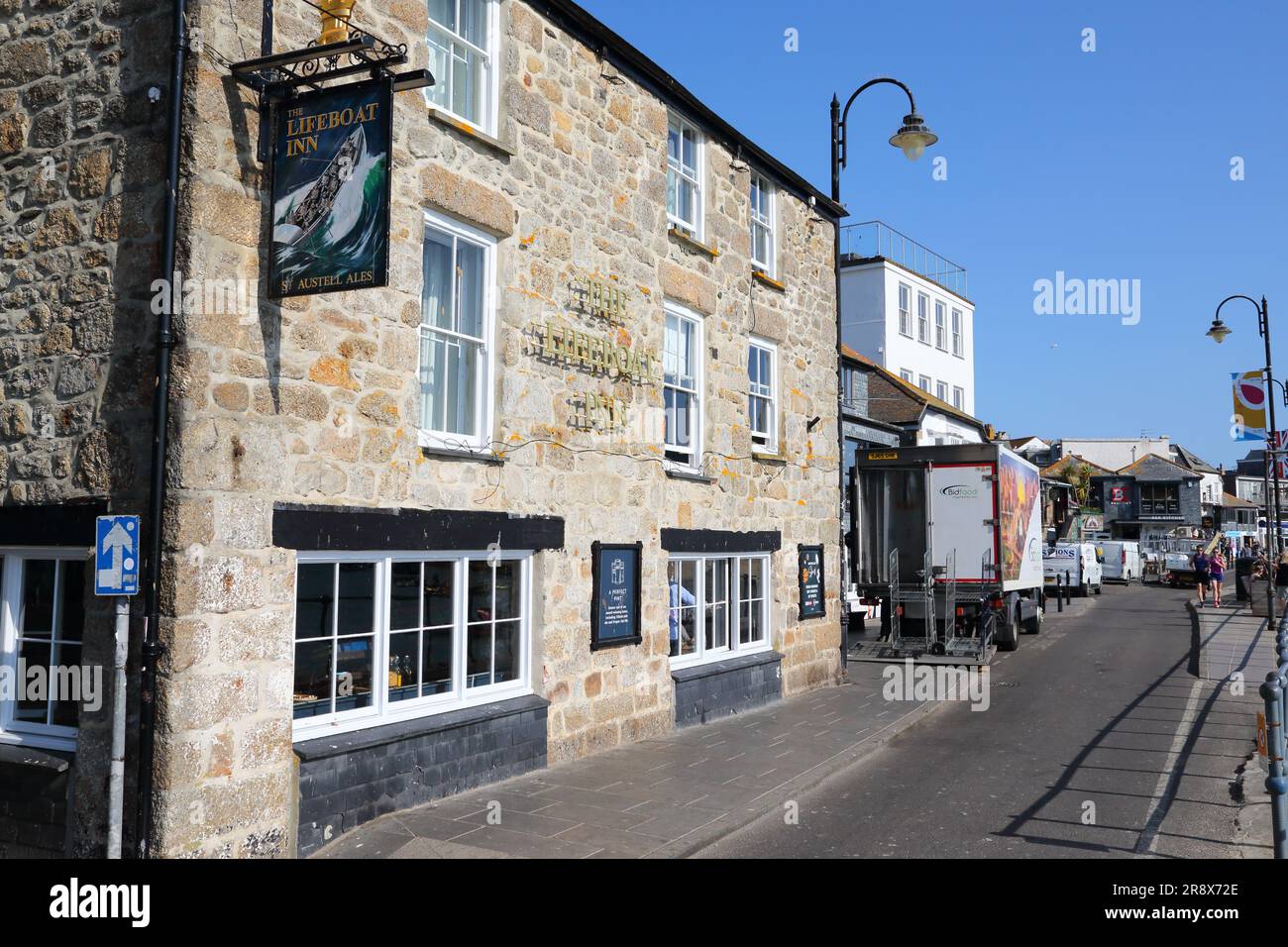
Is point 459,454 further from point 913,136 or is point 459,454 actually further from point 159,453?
point 913,136

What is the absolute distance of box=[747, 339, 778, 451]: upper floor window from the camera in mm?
14734

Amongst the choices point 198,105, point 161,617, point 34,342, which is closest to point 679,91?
point 198,105

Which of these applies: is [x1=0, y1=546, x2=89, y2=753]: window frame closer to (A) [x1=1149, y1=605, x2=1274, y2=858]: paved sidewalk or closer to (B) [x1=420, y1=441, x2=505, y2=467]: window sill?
(B) [x1=420, y1=441, x2=505, y2=467]: window sill

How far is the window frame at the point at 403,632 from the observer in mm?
7852

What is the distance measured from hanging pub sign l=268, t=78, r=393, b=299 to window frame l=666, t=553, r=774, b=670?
6243 millimetres

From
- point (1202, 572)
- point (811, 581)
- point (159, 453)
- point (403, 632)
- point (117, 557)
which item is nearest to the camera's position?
point (117, 557)

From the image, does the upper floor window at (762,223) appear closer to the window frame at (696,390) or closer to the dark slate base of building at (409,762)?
the window frame at (696,390)

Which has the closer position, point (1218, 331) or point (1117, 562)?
point (1218, 331)

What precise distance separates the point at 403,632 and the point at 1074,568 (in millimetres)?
32788

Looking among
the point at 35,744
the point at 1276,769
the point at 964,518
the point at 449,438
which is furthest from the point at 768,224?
the point at 35,744

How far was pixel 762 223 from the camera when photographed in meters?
15.2

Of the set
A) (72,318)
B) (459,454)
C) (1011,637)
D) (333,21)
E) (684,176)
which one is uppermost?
(684,176)

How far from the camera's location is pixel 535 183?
33.5ft
